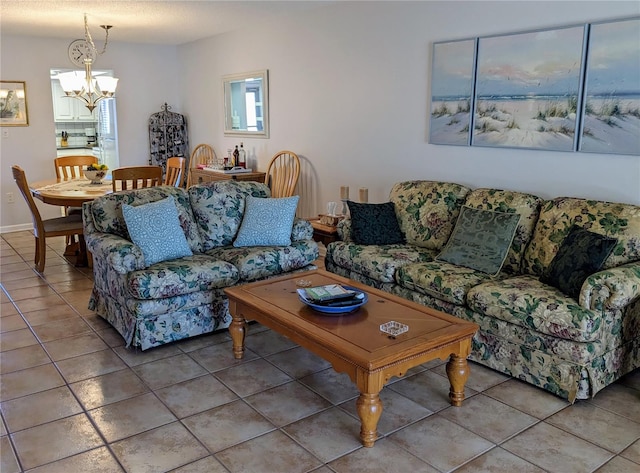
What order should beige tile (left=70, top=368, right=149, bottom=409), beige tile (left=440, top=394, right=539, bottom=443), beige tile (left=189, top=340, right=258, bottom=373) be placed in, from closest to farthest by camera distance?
beige tile (left=440, top=394, right=539, bottom=443) < beige tile (left=70, top=368, right=149, bottom=409) < beige tile (left=189, top=340, right=258, bottom=373)

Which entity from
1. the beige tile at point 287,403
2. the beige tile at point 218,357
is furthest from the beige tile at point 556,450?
the beige tile at point 218,357

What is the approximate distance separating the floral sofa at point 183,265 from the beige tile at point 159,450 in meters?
0.91

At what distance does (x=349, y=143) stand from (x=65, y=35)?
389cm

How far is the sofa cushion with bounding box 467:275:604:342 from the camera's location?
2551mm

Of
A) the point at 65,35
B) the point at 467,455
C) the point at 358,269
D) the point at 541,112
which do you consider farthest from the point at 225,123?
the point at 467,455

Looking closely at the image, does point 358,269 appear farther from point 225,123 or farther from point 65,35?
point 65,35

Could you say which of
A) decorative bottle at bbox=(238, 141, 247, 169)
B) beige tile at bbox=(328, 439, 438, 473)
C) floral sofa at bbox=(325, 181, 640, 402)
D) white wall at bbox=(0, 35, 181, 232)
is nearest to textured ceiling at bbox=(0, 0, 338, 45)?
white wall at bbox=(0, 35, 181, 232)

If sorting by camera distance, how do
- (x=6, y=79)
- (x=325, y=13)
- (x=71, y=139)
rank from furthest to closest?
(x=71, y=139)
(x=6, y=79)
(x=325, y=13)

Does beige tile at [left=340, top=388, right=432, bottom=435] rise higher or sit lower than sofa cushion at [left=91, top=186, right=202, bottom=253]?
lower

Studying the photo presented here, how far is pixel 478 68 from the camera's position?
3793 millimetres

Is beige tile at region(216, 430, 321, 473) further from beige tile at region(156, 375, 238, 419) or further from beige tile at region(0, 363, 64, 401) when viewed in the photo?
beige tile at region(0, 363, 64, 401)

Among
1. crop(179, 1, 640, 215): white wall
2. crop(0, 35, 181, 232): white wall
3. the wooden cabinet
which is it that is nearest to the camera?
crop(179, 1, 640, 215): white wall

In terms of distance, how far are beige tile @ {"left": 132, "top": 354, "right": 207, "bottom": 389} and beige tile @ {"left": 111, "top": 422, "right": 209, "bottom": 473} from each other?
0.47 m

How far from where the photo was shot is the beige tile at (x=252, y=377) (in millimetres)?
2793
